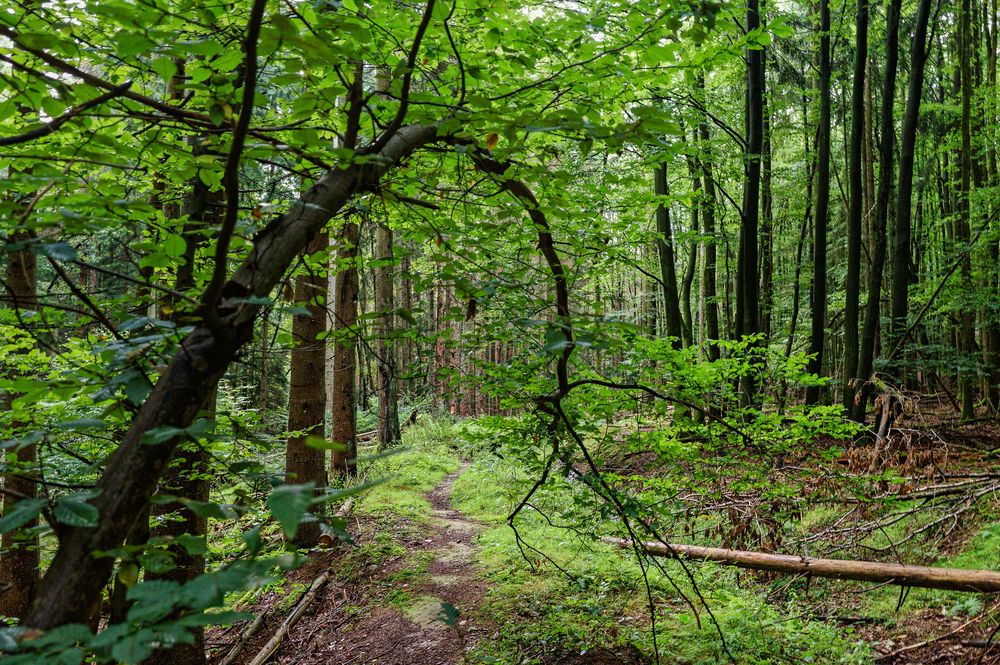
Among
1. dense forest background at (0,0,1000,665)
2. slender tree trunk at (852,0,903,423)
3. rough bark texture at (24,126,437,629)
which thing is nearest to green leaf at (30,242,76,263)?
dense forest background at (0,0,1000,665)

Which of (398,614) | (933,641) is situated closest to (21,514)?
(398,614)

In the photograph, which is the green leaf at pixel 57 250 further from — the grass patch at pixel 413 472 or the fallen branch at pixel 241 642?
the fallen branch at pixel 241 642

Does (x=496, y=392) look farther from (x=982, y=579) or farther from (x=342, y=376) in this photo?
(x=342, y=376)

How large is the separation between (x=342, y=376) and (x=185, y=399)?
777 cm

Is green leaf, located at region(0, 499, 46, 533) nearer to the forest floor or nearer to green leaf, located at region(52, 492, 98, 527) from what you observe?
green leaf, located at region(52, 492, 98, 527)

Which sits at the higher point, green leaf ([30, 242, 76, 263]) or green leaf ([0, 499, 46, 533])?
green leaf ([30, 242, 76, 263])

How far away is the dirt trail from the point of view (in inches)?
172

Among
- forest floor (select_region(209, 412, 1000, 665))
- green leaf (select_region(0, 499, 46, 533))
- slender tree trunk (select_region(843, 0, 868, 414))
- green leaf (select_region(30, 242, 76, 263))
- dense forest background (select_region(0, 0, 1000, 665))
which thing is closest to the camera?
green leaf (select_region(0, 499, 46, 533))

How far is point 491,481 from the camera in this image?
10.1 metres

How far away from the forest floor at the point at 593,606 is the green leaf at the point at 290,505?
263 centimetres

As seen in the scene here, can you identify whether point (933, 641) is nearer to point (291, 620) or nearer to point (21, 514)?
point (291, 620)

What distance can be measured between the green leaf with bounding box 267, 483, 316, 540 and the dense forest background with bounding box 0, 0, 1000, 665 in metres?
0.01

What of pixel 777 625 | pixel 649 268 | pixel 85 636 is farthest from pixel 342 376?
pixel 649 268

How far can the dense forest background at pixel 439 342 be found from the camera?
132 centimetres
